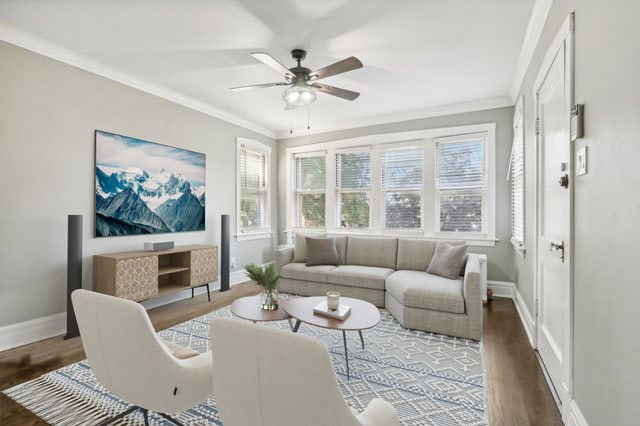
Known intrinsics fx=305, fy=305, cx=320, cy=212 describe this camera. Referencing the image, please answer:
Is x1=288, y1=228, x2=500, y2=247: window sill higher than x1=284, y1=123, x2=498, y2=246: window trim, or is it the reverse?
x1=284, y1=123, x2=498, y2=246: window trim

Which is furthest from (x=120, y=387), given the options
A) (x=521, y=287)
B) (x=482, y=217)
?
(x=482, y=217)

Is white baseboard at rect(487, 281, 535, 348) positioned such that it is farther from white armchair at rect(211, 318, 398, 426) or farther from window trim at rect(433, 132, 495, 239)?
white armchair at rect(211, 318, 398, 426)

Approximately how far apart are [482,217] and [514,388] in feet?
9.13

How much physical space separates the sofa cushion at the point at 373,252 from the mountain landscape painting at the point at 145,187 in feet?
7.33

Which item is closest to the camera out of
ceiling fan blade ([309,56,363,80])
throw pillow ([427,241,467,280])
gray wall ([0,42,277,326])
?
ceiling fan blade ([309,56,363,80])

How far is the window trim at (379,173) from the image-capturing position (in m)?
4.30

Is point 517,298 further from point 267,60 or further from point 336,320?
point 267,60

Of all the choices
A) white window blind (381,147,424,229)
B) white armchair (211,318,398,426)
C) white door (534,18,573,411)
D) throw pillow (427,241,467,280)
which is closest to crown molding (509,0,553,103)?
white door (534,18,573,411)

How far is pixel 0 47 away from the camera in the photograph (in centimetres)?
257

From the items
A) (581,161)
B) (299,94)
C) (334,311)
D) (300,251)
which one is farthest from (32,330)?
(581,161)

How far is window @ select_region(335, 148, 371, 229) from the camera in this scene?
525 centimetres

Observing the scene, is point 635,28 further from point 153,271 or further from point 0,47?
A: point 0,47

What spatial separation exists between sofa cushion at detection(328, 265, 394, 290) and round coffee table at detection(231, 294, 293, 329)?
142 centimetres

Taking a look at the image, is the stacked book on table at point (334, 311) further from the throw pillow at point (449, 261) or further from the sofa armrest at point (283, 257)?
the sofa armrest at point (283, 257)
